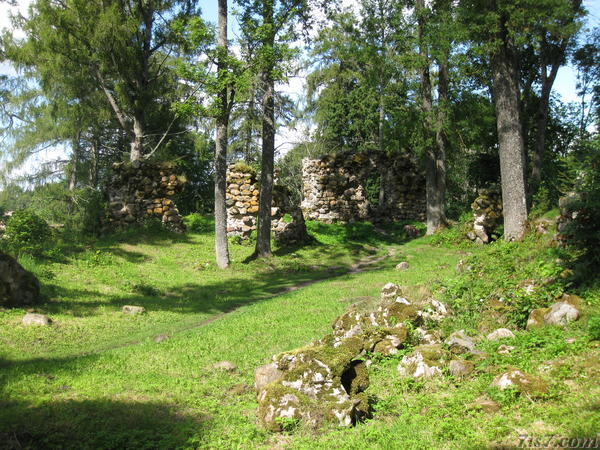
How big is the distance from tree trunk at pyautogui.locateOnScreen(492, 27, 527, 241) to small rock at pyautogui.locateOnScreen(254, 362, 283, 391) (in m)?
9.34

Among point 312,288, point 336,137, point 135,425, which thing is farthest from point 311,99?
point 135,425

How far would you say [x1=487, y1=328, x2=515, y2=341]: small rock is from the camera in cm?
586

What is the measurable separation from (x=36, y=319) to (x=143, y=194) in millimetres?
11736

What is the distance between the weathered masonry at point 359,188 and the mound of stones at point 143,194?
815cm

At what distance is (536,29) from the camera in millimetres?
15555

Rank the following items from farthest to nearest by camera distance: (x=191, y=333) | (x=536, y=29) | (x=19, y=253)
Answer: (x=536, y=29)
(x=19, y=253)
(x=191, y=333)

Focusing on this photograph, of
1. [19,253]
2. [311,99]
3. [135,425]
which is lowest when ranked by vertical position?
[135,425]

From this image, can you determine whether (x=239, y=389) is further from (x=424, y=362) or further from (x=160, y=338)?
(x=160, y=338)

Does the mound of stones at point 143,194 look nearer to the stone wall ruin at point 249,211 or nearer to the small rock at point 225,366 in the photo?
the stone wall ruin at point 249,211

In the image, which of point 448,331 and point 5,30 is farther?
point 5,30

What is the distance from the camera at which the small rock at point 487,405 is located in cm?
413

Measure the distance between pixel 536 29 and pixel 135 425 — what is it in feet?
54.7

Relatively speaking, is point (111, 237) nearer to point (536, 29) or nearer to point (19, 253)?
point (19, 253)

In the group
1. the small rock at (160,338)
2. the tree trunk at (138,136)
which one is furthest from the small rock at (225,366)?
the tree trunk at (138,136)
